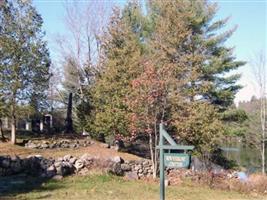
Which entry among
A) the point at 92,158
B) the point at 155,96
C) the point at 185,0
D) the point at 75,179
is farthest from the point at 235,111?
the point at 75,179

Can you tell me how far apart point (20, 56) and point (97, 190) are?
1288 cm

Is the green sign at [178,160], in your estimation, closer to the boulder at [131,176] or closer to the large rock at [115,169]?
the boulder at [131,176]

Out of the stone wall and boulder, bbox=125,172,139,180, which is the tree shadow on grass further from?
boulder, bbox=125,172,139,180

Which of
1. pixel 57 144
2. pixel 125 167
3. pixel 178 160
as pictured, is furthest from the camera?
pixel 57 144

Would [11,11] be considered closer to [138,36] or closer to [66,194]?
[138,36]

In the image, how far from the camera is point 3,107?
78.3ft

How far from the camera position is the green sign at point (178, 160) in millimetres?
8703

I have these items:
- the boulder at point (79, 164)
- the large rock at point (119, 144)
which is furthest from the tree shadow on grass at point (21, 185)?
the large rock at point (119, 144)

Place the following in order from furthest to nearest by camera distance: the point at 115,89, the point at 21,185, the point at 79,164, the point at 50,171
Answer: the point at 115,89 → the point at 79,164 → the point at 50,171 → the point at 21,185

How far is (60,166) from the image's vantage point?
17.0m

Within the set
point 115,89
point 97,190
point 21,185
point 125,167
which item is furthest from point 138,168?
point 21,185

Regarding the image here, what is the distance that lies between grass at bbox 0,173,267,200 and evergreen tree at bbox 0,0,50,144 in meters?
9.23

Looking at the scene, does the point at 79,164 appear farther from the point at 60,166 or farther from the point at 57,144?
the point at 57,144

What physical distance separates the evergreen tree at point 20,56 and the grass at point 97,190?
923cm
